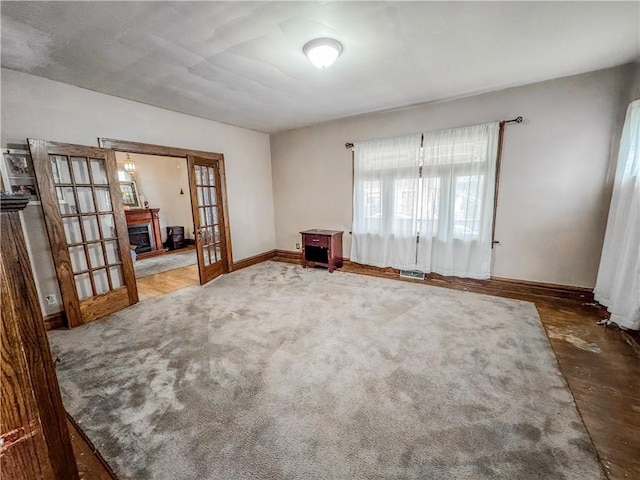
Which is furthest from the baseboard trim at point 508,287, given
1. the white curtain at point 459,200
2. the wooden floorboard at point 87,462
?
the wooden floorboard at point 87,462

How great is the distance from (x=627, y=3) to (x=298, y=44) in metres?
2.37

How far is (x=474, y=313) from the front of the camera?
297cm

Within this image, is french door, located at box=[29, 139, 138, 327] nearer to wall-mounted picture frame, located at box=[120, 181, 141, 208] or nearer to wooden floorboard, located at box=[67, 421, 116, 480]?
wooden floorboard, located at box=[67, 421, 116, 480]

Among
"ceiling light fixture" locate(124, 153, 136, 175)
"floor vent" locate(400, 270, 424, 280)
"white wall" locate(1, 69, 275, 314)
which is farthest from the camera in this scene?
"ceiling light fixture" locate(124, 153, 136, 175)

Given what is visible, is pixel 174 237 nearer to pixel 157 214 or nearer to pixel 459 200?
pixel 157 214

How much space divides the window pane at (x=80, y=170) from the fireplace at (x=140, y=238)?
3252 mm

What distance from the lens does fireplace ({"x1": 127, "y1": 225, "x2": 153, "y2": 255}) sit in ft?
19.5

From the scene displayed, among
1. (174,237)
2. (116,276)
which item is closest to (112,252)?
(116,276)

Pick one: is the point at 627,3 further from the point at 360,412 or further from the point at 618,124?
the point at 360,412

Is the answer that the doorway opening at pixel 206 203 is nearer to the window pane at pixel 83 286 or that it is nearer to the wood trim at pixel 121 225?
the wood trim at pixel 121 225

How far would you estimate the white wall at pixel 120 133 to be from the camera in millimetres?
2613

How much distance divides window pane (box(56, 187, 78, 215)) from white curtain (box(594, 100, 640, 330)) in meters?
5.77

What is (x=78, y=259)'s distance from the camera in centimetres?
302

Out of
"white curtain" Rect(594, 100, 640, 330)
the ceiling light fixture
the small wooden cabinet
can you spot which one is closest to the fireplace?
the ceiling light fixture
